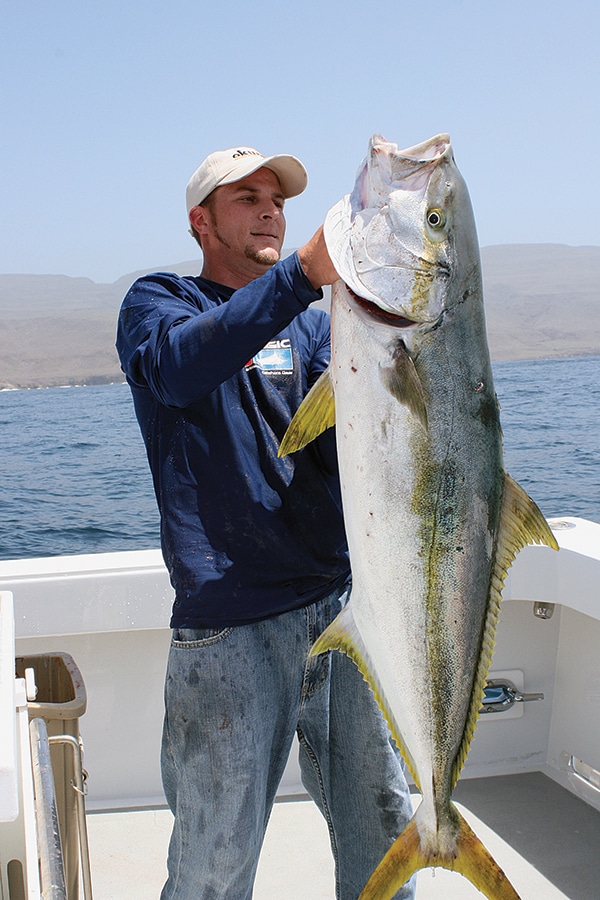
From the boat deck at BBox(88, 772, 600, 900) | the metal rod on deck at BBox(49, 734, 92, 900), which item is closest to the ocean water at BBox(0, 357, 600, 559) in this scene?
the boat deck at BBox(88, 772, 600, 900)

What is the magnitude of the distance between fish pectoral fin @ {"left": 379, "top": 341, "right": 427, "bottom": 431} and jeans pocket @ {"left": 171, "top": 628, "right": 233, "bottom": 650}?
0.86m

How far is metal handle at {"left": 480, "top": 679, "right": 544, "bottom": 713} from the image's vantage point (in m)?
3.91

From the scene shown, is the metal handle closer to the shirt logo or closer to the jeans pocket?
the jeans pocket

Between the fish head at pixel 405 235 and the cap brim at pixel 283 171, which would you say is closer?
the fish head at pixel 405 235

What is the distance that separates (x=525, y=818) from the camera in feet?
12.0

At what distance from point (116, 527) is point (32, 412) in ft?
112

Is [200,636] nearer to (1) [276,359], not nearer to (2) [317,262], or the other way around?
(1) [276,359]

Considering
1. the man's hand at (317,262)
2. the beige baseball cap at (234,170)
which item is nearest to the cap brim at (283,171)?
the beige baseball cap at (234,170)

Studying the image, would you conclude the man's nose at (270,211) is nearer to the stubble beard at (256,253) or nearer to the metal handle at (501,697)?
the stubble beard at (256,253)

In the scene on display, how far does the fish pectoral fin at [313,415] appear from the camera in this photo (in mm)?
1896

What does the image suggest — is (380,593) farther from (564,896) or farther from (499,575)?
(564,896)

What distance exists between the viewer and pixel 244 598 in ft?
7.31

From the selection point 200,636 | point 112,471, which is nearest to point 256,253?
point 200,636

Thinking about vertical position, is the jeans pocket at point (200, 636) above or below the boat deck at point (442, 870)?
above
